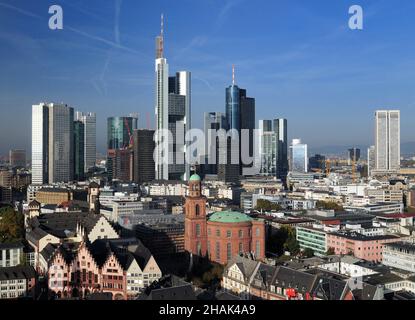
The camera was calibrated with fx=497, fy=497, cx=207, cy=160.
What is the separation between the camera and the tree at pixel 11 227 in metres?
22.1

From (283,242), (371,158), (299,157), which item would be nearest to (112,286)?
(283,242)

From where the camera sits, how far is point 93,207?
96.0 feet

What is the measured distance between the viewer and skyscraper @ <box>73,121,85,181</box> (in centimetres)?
5733

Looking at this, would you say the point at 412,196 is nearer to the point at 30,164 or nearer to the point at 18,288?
the point at 18,288

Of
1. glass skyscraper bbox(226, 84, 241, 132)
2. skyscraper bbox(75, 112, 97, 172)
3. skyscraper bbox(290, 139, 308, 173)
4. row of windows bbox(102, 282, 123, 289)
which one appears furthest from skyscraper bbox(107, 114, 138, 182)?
row of windows bbox(102, 282, 123, 289)

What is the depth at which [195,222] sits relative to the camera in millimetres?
19969

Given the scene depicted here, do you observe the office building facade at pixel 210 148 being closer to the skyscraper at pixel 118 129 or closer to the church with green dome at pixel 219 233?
the skyscraper at pixel 118 129

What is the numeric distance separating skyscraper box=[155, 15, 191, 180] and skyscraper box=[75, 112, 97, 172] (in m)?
12.2

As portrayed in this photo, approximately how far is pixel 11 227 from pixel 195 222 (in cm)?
926

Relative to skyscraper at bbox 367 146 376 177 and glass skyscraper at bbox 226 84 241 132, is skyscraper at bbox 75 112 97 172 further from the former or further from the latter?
skyscraper at bbox 367 146 376 177

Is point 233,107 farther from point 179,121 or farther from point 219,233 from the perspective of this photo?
point 219,233

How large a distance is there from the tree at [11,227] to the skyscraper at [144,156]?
28.9 m

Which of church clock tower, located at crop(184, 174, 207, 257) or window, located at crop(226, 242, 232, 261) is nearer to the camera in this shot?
window, located at crop(226, 242, 232, 261)
